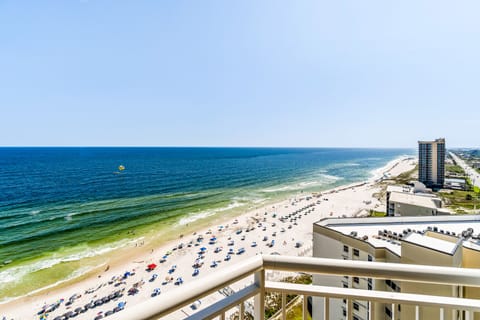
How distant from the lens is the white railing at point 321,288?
96 cm

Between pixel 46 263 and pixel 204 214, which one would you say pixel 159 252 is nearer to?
pixel 46 263

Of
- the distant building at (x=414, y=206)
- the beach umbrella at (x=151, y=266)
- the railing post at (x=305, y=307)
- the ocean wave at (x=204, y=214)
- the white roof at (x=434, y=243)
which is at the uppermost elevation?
the railing post at (x=305, y=307)

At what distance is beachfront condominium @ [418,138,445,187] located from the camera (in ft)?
125

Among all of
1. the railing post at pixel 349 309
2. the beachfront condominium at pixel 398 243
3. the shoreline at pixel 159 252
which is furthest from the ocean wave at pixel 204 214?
the railing post at pixel 349 309

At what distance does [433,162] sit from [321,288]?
51.2 metres

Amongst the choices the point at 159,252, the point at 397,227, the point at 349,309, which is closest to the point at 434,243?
the point at 397,227

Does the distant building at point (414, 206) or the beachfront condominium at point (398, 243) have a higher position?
the beachfront condominium at point (398, 243)

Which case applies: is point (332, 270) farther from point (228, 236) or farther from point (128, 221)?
point (128, 221)

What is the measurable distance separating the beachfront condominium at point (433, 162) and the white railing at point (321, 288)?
48.5 metres

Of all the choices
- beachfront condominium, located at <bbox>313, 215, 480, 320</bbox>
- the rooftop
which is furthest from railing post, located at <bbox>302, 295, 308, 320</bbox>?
the rooftop

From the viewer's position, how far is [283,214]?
24703 millimetres

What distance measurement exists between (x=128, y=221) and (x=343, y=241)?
63.6 ft

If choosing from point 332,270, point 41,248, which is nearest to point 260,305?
point 332,270

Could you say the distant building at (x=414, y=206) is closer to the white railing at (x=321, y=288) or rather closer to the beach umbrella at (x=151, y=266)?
the beach umbrella at (x=151, y=266)
